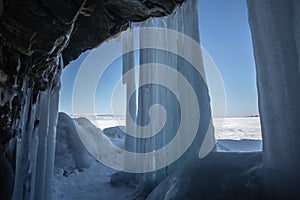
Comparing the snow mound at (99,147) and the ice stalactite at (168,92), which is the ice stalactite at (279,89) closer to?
the ice stalactite at (168,92)

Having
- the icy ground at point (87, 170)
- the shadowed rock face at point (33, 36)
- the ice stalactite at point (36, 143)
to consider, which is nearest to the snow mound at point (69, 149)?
the icy ground at point (87, 170)

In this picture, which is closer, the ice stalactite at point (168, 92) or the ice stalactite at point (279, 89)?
the ice stalactite at point (279, 89)

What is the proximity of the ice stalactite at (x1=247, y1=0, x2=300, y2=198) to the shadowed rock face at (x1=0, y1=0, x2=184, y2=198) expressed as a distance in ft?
3.58

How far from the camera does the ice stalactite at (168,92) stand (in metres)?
4.89

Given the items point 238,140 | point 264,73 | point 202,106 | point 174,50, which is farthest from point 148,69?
point 238,140

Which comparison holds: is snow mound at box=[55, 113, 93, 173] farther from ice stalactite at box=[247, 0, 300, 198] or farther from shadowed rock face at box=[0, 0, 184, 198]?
ice stalactite at box=[247, 0, 300, 198]

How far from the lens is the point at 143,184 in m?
5.68

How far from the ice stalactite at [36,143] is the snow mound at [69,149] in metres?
5.39

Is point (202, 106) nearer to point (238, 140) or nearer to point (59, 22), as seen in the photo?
point (59, 22)

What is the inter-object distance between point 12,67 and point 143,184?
452cm

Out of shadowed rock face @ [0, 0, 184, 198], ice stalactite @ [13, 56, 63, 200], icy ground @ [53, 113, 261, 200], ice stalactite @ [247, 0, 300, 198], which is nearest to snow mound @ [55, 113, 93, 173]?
icy ground @ [53, 113, 261, 200]

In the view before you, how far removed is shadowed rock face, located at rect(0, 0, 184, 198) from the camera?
1.85 metres

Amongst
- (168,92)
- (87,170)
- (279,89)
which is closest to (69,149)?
(87,170)

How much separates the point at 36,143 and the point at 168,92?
149 inches
